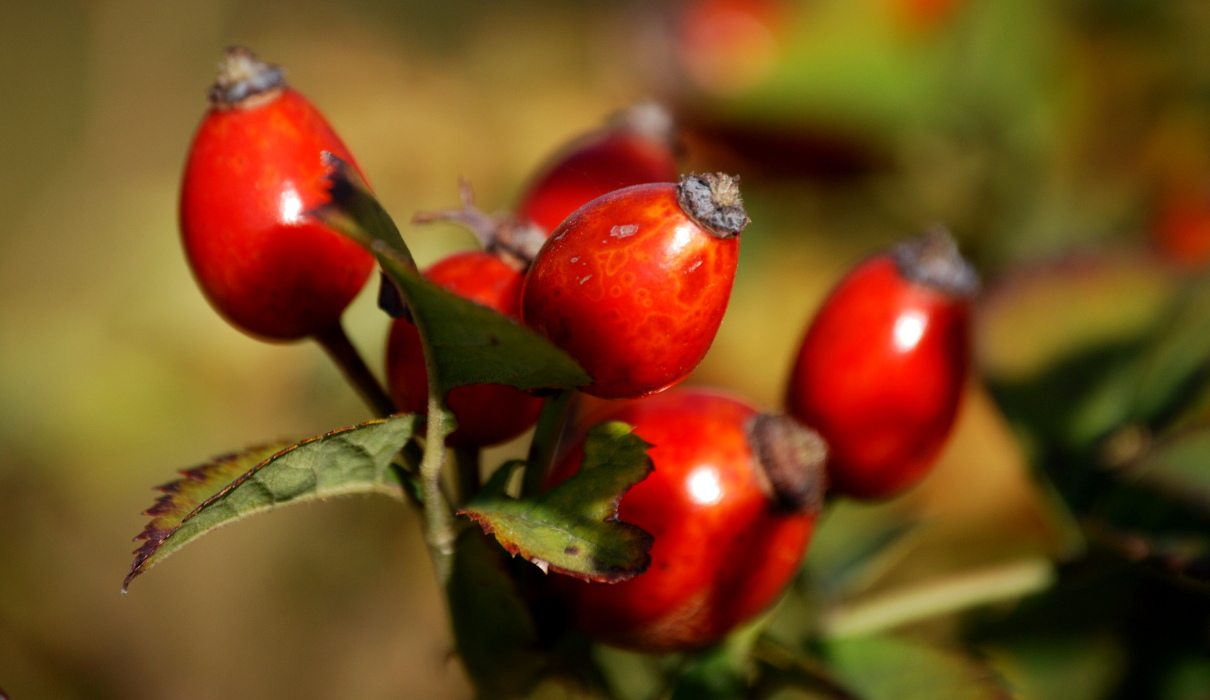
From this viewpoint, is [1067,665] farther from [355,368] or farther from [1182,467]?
[355,368]

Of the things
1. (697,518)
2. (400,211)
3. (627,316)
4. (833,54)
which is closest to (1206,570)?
(697,518)

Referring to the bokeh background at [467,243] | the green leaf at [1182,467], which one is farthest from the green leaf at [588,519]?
the bokeh background at [467,243]

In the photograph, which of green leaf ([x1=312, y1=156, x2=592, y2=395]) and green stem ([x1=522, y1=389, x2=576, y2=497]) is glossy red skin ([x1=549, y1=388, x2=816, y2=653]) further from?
green leaf ([x1=312, y1=156, x2=592, y2=395])

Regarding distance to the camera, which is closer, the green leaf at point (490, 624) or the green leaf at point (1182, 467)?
the green leaf at point (490, 624)

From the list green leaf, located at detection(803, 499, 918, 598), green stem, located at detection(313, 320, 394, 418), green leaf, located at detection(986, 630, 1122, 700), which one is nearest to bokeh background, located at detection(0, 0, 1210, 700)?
green leaf, located at detection(803, 499, 918, 598)

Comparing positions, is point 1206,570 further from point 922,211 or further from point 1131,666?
point 922,211

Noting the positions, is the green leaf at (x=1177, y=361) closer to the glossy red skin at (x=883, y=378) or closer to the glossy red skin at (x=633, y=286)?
the glossy red skin at (x=883, y=378)
